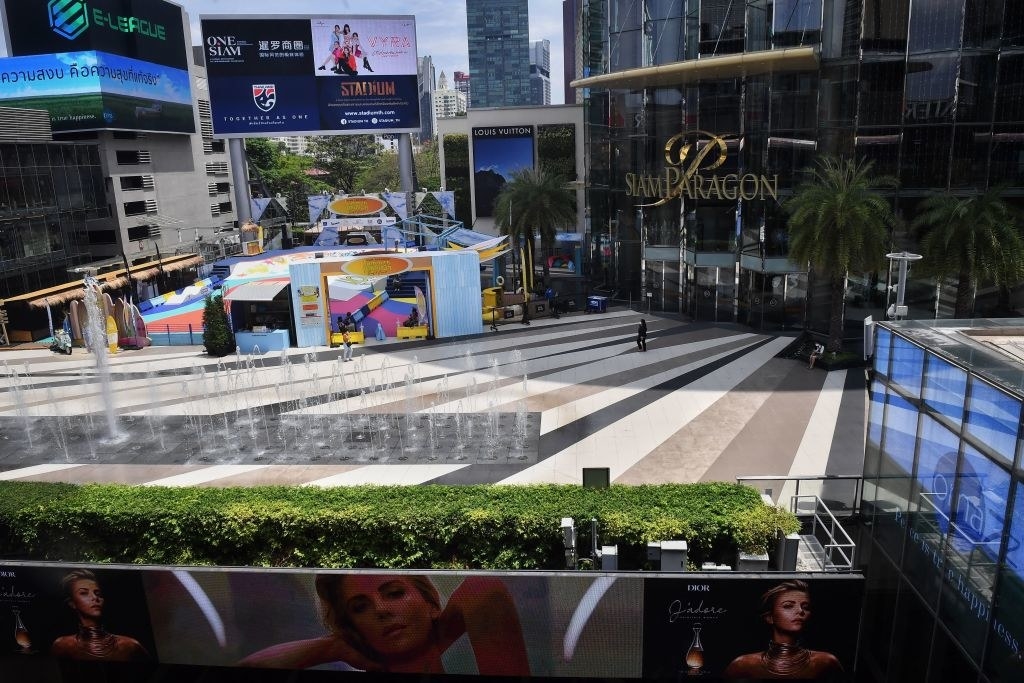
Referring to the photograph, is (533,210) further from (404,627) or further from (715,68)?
(404,627)

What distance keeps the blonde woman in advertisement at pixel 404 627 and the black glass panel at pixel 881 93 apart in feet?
74.1

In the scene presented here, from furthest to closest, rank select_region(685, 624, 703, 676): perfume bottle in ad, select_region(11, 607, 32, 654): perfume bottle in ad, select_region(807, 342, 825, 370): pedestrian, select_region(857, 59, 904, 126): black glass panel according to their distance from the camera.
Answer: select_region(857, 59, 904, 126): black glass panel
select_region(807, 342, 825, 370): pedestrian
select_region(11, 607, 32, 654): perfume bottle in ad
select_region(685, 624, 703, 676): perfume bottle in ad

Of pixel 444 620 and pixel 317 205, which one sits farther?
pixel 317 205

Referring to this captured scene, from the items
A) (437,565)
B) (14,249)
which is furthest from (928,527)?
(14,249)

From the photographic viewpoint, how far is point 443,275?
93.0ft

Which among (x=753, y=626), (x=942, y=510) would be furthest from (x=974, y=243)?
(x=753, y=626)

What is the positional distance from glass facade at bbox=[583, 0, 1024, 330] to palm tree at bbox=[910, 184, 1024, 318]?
1.48 m

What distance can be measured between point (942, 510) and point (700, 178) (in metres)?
23.0

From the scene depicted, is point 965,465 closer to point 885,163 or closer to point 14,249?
point 885,163

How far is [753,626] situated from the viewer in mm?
9680

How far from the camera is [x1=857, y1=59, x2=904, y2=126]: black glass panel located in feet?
80.3

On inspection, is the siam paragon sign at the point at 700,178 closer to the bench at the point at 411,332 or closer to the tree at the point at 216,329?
the bench at the point at 411,332

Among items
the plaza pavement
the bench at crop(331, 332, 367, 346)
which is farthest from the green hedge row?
the bench at crop(331, 332, 367, 346)

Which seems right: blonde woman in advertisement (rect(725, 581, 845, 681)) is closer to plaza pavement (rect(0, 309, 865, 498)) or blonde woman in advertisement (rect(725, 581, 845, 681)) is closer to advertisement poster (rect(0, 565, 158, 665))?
plaza pavement (rect(0, 309, 865, 498))
